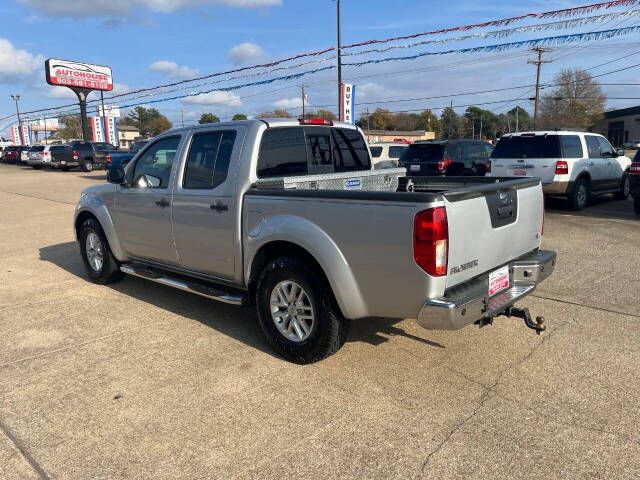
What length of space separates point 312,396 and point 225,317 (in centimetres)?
182

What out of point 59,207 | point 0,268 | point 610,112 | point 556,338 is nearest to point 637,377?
point 556,338

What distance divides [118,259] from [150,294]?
549 millimetres

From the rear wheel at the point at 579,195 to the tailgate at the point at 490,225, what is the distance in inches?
312

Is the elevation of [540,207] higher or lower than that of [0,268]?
higher

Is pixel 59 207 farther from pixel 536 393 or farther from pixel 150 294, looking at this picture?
pixel 536 393

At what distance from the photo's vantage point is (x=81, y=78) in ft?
126

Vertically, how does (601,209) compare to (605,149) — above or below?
below

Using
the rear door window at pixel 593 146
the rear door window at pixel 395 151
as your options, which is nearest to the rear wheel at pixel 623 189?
the rear door window at pixel 593 146

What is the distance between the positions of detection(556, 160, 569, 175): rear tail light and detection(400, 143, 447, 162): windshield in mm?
3368

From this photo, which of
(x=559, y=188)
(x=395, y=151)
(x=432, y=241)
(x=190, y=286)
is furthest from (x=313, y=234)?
(x=395, y=151)

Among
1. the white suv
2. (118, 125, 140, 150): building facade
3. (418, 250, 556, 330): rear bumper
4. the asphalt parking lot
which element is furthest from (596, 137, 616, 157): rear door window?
(118, 125, 140, 150): building facade

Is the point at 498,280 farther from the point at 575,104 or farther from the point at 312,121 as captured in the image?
the point at 575,104

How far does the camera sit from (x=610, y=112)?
67.2 m

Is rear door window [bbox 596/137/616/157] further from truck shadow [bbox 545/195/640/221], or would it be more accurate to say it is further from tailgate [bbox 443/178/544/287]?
tailgate [bbox 443/178/544/287]
